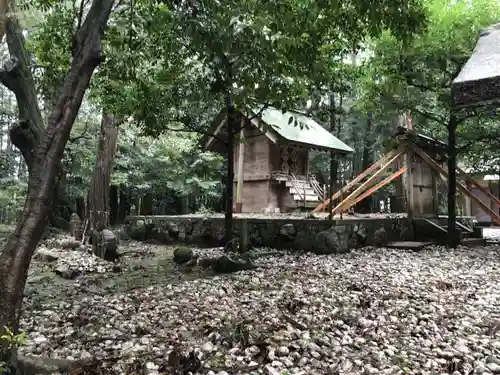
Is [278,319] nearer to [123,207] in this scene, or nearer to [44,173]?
[44,173]

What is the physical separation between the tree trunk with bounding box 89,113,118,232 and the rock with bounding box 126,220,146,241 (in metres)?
1.58

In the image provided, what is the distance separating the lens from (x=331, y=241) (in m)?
8.43

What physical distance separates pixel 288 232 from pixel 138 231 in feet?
17.8

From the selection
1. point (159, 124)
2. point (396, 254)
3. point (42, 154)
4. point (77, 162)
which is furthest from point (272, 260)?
point (77, 162)

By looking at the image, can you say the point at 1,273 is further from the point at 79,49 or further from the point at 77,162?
the point at 77,162

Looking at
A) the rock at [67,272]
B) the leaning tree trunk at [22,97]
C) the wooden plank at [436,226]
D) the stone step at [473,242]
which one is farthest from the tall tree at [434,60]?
the rock at [67,272]

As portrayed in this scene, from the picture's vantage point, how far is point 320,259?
25.3ft

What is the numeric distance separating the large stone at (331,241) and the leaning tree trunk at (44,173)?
256 inches

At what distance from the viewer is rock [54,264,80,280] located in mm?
6437

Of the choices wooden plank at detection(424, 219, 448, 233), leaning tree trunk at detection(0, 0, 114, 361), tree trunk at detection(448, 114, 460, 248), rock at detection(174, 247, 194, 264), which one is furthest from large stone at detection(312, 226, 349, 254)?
leaning tree trunk at detection(0, 0, 114, 361)

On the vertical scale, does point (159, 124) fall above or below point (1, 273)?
above

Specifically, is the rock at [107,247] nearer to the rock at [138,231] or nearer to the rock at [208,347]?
the rock at [138,231]

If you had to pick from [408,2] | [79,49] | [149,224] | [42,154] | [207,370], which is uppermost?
[408,2]

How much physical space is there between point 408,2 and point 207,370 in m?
Answer: 4.76
